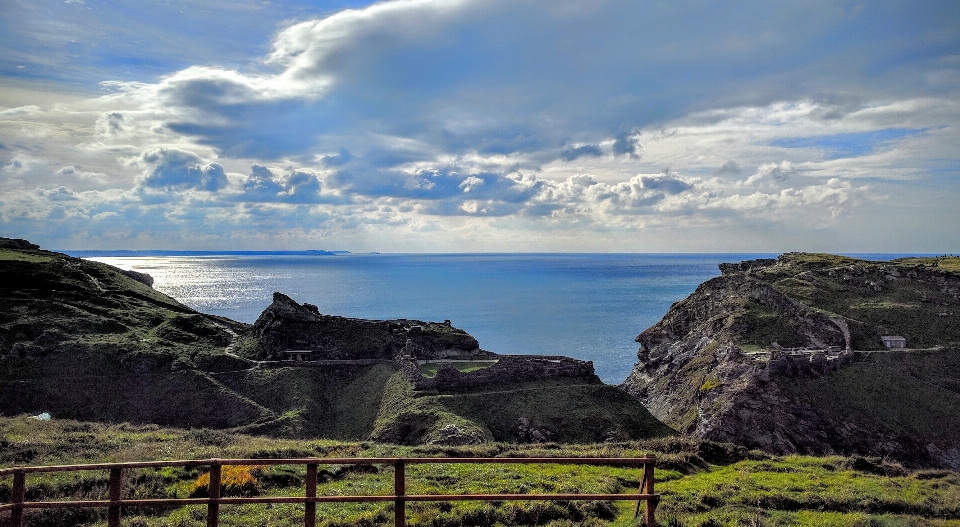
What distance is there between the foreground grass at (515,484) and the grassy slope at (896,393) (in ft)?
74.1

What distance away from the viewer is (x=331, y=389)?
1730 inches

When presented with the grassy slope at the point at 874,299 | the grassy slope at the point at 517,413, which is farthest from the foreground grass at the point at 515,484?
the grassy slope at the point at 874,299

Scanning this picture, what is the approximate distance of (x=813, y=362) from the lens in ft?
154

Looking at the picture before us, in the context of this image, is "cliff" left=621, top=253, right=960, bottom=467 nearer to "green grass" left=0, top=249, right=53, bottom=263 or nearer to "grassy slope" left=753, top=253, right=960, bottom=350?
"grassy slope" left=753, top=253, right=960, bottom=350

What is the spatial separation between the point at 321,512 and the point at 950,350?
5916 centimetres

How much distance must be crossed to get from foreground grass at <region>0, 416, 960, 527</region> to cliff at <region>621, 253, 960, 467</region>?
20.5 meters

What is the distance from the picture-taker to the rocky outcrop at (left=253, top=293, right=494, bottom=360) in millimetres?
49188

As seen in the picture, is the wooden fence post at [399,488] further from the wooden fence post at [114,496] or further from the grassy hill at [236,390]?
the grassy hill at [236,390]

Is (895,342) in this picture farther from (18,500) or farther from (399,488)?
(18,500)

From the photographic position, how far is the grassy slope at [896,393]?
4206cm

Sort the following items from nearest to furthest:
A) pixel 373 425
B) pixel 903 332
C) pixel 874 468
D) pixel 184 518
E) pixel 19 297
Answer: pixel 184 518 < pixel 874 468 < pixel 373 425 < pixel 19 297 < pixel 903 332

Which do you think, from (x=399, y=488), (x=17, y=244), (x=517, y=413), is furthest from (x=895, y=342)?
(x=17, y=244)

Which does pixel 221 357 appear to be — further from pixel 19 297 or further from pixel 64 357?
pixel 19 297

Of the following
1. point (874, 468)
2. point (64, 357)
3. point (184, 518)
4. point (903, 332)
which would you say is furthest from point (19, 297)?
point (903, 332)
